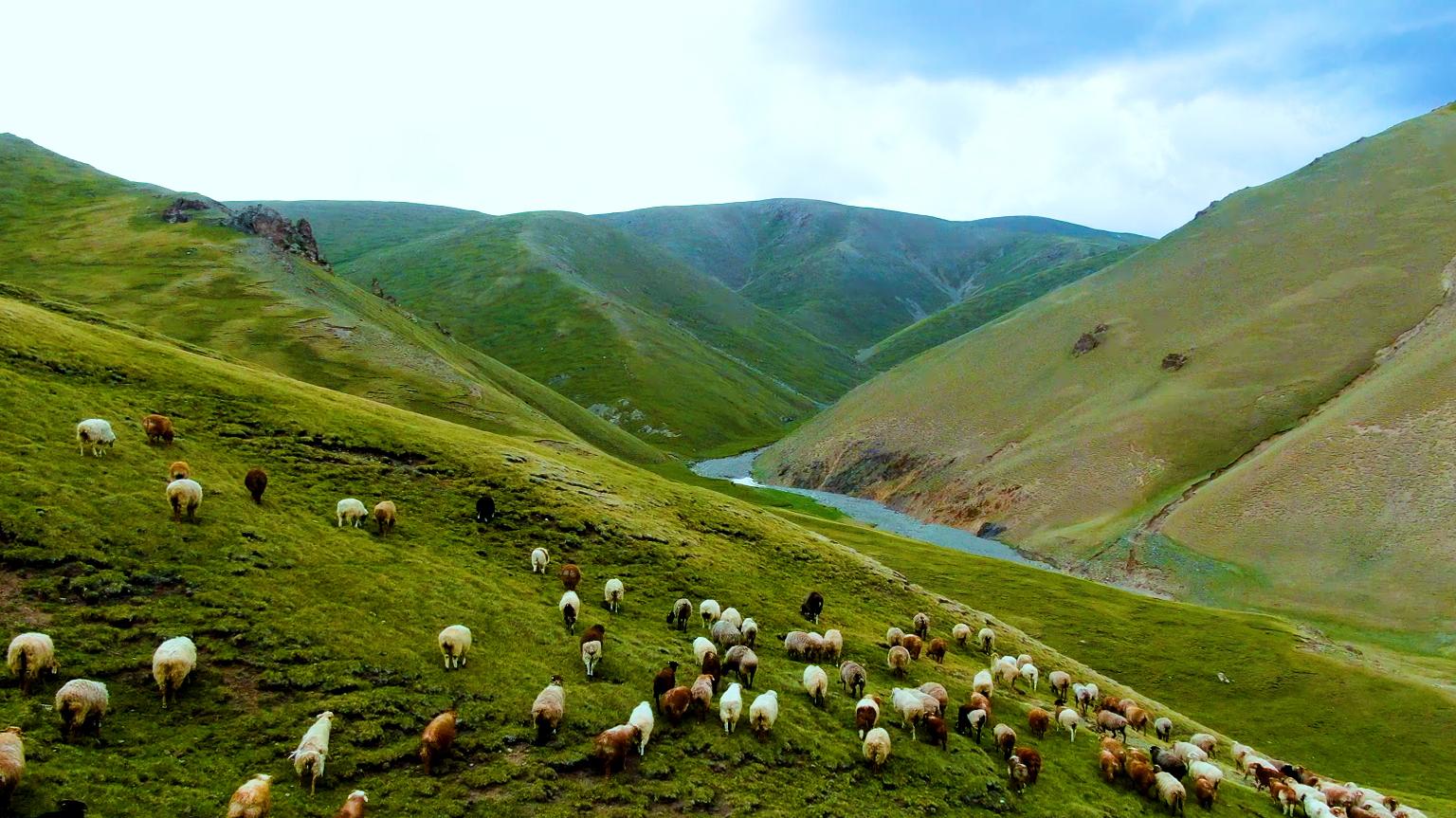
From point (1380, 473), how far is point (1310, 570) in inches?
643

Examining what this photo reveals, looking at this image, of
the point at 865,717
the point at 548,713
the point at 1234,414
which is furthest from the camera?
the point at 1234,414

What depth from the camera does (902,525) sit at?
12012 cm

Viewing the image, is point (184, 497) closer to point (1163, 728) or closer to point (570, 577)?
point (570, 577)

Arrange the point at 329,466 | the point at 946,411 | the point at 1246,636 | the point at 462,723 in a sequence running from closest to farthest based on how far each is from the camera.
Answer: the point at 462,723, the point at 329,466, the point at 1246,636, the point at 946,411

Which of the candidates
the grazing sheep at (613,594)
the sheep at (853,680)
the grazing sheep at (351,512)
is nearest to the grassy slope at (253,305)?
the grazing sheep at (351,512)

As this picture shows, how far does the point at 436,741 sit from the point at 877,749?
1162 cm

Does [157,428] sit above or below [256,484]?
above

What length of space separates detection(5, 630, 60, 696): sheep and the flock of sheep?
20mm

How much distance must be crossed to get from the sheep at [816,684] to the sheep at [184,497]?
64.9ft

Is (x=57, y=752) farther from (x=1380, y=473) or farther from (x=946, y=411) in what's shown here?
(x=946, y=411)

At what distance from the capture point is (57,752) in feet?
45.7

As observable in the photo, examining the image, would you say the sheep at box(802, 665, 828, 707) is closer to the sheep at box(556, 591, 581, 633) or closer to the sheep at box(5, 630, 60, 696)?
the sheep at box(556, 591, 581, 633)

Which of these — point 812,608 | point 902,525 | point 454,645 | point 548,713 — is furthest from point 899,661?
point 902,525

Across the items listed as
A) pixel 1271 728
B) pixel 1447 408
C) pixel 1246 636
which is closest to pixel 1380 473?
pixel 1447 408
